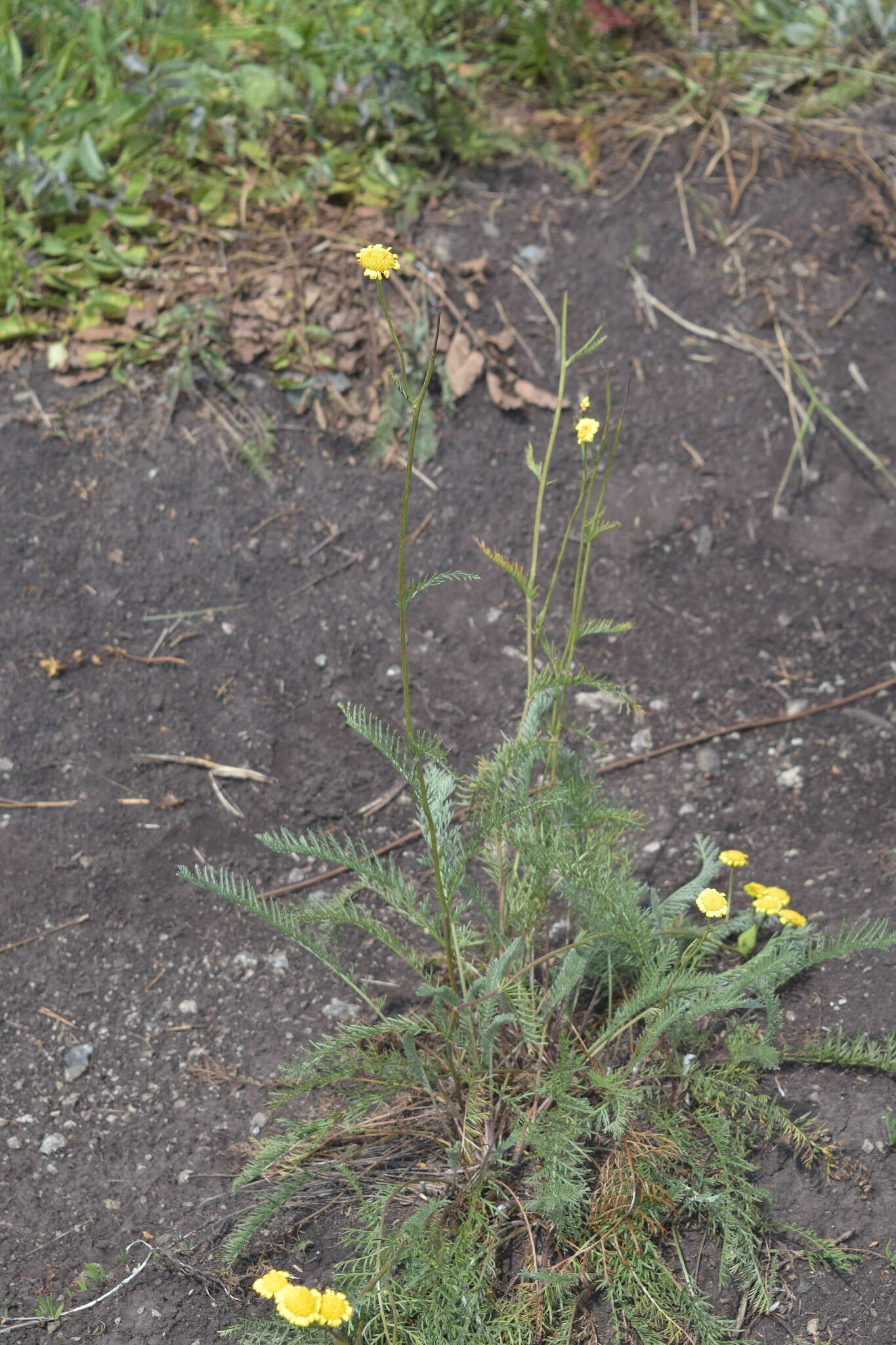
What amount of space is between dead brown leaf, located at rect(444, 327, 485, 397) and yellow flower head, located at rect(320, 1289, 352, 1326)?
2.16 meters

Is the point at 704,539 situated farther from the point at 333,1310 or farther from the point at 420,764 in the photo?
the point at 333,1310

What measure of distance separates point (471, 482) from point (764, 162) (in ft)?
4.80

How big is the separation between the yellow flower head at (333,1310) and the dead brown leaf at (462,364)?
7.07 feet

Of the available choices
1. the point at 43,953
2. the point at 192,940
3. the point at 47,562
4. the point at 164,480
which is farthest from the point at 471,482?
the point at 43,953

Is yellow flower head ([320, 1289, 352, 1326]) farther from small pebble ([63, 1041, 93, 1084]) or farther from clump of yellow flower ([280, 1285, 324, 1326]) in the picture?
small pebble ([63, 1041, 93, 1084])

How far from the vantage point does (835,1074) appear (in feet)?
5.73

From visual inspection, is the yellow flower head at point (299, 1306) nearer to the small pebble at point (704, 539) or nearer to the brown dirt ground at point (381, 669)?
the brown dirt ground at point (381, 669)

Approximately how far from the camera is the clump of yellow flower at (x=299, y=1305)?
3.50 ft

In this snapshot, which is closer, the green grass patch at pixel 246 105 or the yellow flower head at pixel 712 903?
the yellow flower head at pixel 712 903

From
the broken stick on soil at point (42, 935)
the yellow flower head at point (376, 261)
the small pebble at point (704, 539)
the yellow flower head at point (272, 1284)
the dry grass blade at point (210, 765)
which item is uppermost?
the yellow flower head at point (376, 261)

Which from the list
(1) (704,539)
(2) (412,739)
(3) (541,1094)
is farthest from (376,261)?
(1) (704,539)

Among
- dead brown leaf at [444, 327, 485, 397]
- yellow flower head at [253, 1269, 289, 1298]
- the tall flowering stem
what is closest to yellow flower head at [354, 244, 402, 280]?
the tall flowering stem

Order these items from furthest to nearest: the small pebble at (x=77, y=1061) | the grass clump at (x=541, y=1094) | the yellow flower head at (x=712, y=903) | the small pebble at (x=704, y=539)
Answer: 1. the small pebble at (x=704, y=539)
2. the small pebble at (x=77, y=1061)
3. the grass clump at (x=541, y=1094)
4. the yellow flower head at (x=712, y=903)

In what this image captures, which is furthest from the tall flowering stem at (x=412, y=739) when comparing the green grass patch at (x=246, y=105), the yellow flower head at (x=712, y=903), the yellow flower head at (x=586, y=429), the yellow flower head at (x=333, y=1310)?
the green grass patch at (x=246, y=105)
